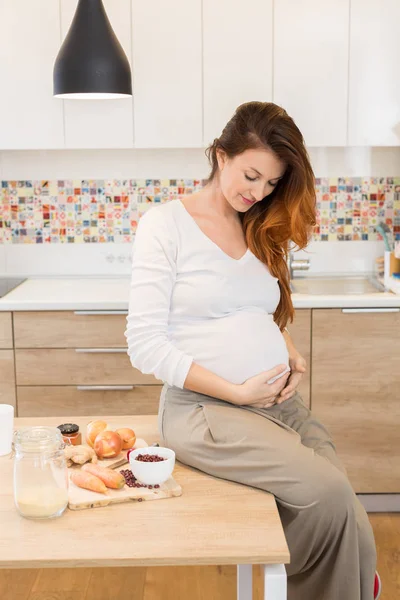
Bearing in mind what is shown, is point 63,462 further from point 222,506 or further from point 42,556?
point 222,506

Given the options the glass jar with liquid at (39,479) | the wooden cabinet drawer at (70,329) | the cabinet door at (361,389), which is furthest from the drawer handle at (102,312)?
the glass jar with liquid at (39,479)

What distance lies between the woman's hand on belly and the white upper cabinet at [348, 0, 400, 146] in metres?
1.68

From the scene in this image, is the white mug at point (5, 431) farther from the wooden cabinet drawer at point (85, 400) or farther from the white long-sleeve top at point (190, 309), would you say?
the wooden cabinet drawer at point (85, 400)

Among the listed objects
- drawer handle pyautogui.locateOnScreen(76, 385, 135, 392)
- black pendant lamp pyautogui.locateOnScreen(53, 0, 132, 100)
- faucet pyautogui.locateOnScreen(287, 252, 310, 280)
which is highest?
black pendant lamp pyautogui.locateOnScreen(53, 0, 132, 100)

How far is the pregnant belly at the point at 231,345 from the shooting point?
76.5 inches

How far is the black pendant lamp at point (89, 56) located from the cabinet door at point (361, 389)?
1217mm

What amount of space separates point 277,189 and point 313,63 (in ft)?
4.46

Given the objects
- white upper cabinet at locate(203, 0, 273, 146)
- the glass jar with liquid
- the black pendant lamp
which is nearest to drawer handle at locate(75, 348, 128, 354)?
white upper cabinet at locate(203, 0, 273, 146)

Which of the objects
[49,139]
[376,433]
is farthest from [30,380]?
[376,433]

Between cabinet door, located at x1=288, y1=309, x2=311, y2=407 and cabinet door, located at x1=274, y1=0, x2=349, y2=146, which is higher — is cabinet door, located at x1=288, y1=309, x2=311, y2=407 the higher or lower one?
the lower one

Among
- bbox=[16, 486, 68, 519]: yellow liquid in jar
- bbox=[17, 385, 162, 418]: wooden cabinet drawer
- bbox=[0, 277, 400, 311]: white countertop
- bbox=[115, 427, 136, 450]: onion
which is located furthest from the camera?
bbox=[17, 385, 162, 418]: wooden cabinet drawer

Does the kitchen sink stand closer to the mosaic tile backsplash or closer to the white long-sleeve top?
the mosaic tile backsplash

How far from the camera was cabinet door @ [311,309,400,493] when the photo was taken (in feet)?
10.5

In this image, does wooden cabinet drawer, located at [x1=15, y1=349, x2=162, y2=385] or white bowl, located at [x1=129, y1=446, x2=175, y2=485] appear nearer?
white bowl, located at [x1=129, y1=446, x2=175, y2=485]
